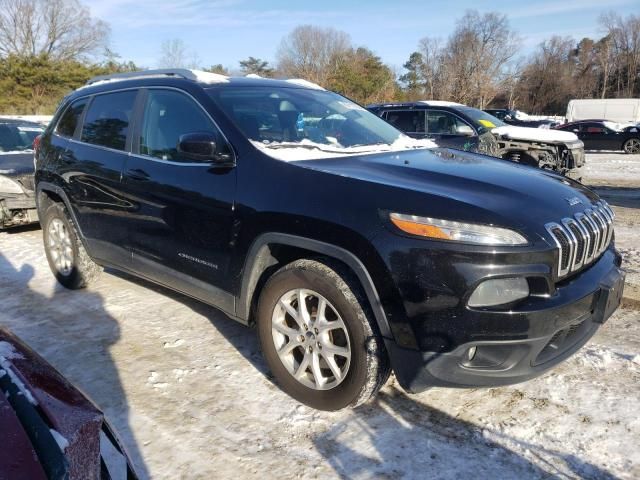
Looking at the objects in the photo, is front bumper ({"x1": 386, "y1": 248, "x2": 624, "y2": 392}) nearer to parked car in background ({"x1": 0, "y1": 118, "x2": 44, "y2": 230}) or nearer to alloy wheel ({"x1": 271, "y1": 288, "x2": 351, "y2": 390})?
alloy wheel ({"x1": 271, "y1": 288, "x2": 351, "y2": 390})

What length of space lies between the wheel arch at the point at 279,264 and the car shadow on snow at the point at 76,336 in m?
0.88

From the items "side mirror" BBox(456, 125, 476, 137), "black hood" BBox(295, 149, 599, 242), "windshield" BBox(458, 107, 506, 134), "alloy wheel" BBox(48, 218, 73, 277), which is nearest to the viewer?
"black hood" BBox(295, 149, 599, 242)

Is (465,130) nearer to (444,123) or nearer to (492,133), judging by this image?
(444,123)

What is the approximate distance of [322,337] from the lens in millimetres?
2676

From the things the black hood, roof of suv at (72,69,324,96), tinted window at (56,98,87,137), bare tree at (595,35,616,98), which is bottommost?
the black hood

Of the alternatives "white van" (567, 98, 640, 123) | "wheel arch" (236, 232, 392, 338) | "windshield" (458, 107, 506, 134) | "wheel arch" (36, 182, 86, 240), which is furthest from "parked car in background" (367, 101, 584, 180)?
"white van" (567, 98, 640, 123)

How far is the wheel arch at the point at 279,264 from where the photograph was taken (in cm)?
243

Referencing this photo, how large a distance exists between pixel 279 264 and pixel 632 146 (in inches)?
755

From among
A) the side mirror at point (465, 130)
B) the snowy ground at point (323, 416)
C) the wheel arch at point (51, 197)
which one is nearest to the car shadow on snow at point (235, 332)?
the snowy ground at point (323, 416)

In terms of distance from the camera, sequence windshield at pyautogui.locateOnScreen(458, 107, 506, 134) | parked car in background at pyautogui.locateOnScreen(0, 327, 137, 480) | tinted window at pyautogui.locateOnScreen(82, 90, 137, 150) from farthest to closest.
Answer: windshield at pyautogui.locateOnScreen(458, 107, 506, 134)
tinted window at pyautogui.locateOnScreen(82, 90, 137, 150)
parked car in background at pyautogui.locateOnScreen(0, 327, 137, 480)

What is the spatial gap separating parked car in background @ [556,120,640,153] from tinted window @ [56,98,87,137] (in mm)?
18875

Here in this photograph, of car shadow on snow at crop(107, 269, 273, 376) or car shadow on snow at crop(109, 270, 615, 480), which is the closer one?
car shadow on snow at crop(109, 270, 615, 480)

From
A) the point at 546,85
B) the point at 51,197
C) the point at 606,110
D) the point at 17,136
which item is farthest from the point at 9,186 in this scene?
the point at 546,85

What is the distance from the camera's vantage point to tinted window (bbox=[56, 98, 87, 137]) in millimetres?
4487
